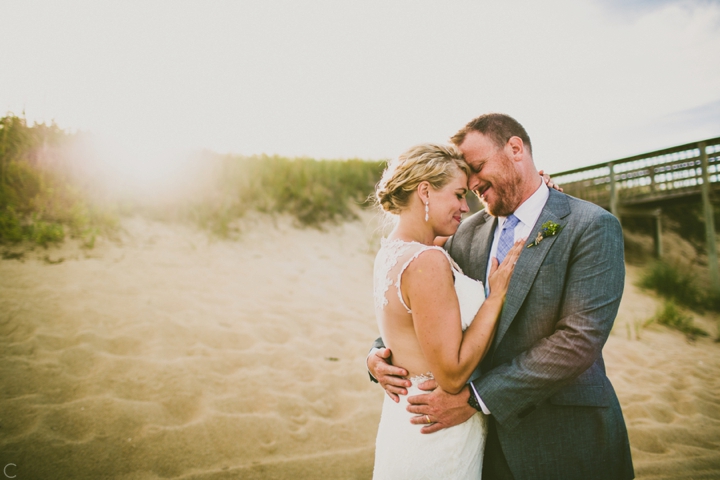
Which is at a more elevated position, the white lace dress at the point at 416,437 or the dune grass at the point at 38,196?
the dune grass at the point at 38,196

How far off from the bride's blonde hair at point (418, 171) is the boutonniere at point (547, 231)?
581mm

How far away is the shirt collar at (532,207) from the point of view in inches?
94.7

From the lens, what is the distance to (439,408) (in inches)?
79.0

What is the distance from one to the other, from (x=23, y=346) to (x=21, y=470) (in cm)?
164

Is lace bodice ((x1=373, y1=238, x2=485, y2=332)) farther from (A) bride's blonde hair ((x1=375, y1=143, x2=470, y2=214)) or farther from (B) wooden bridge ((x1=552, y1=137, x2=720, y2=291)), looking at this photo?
(B) wooden bridge ((x1=552, y1=137, x2=720, y2=291))

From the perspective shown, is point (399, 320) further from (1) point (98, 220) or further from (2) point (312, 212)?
(2) point (312, 212)

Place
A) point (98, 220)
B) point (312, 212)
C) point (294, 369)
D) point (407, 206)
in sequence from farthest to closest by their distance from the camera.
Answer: point (312, 212), point (98, 220), point (294, 369), point (407, 206)

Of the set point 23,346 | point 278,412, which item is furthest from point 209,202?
point 278,412

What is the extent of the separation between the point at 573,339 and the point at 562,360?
4.5 inches

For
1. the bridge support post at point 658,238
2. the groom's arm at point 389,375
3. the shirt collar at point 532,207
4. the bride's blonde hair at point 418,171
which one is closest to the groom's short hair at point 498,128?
the bride's blonde hair at point 418,171

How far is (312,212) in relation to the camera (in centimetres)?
953

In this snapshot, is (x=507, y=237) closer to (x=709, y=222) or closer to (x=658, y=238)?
(x=709, y=222)

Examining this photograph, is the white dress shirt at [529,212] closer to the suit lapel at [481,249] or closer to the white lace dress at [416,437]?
the suit lapel at [481,249]

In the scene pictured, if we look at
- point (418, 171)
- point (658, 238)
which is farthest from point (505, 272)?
point (658, 238)
